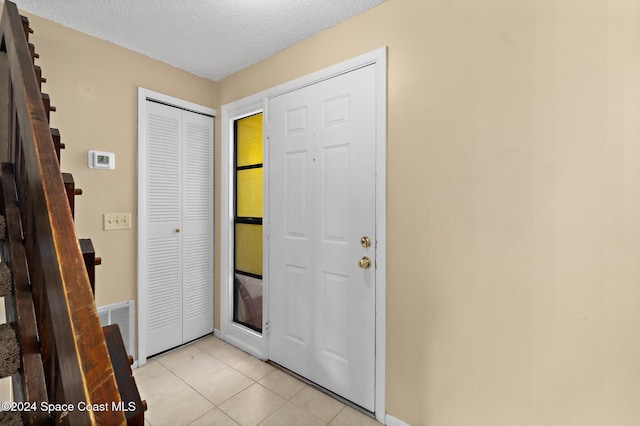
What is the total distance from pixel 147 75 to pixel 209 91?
54 cm

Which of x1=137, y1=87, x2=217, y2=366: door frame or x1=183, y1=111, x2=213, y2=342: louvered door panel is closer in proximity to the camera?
x1=137, y1=87, x2=217, y2=366: door frame

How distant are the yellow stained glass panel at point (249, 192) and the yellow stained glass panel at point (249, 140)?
99 millimetres

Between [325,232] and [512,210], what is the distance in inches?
41.8

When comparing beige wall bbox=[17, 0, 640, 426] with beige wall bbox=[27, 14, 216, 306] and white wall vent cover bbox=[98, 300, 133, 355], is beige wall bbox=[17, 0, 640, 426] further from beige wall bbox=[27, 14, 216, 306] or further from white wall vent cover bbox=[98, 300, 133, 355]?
white wall vent cover bbox=[98, 300, 133, 355]

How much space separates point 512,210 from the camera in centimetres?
132

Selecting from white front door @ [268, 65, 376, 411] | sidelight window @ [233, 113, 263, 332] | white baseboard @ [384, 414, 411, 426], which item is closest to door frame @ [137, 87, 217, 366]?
sidelight window @ [233, 113, 263, 332]

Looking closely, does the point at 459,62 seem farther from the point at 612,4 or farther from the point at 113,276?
the point at 113,276

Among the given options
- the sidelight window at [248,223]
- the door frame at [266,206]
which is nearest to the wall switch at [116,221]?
the door frame at [266,206]

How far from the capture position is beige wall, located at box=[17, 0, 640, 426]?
1121 millimetres

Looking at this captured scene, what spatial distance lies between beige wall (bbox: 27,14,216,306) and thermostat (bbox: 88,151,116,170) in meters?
0.04

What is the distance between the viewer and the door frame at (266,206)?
1.69m

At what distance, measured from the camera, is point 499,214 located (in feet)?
4.44

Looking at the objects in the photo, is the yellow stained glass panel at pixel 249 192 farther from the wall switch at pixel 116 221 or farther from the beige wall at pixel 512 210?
the beige wall at pixel 512 210

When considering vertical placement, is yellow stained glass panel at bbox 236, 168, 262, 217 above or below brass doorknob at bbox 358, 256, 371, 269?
above
